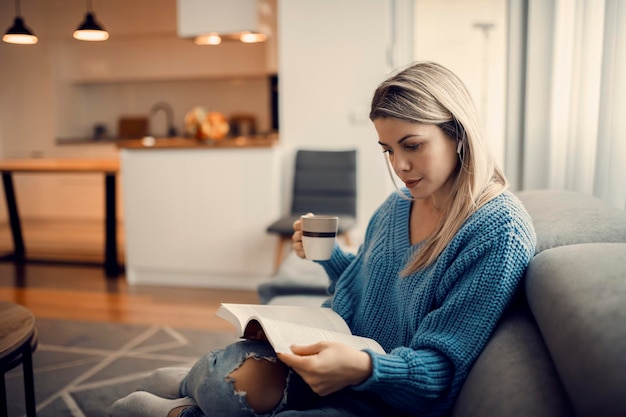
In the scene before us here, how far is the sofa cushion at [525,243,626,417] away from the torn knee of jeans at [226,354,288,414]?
1.53 ft

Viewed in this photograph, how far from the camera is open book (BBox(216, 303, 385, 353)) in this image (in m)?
1.11

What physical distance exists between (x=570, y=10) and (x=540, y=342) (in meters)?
1.70

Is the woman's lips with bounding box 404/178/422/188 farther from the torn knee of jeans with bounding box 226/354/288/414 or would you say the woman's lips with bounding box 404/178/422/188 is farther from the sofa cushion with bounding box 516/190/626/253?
the torn knee of jeans with bounding box 226/354/288/414

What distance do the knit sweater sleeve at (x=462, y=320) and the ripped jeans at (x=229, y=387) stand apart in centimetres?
16

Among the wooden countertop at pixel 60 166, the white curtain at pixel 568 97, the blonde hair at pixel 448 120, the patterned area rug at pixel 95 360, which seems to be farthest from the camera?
the wooden countertop at pixel 60 166

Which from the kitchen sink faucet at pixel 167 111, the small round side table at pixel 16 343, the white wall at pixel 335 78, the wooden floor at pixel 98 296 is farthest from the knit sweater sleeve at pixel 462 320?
the kitchen sink faucet at pixel 167 111

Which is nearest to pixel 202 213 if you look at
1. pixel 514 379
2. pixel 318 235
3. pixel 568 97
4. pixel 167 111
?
pixel 568 97

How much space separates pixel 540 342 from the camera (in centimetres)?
102

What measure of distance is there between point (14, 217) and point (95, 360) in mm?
2647

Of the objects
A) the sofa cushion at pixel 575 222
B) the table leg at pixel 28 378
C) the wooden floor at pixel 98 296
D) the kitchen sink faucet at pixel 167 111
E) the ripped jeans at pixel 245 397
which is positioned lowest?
the wooden floor at pixel 98 296

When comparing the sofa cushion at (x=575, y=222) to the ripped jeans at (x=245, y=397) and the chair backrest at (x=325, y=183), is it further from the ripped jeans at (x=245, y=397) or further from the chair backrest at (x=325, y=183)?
the chair backrest at (x=325, y=183)

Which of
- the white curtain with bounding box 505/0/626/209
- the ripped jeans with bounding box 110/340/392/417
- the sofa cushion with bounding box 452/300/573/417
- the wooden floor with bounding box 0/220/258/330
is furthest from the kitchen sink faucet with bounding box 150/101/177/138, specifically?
the sofa cushion with bounding box 452/300/573/417

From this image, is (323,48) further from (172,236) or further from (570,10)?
(570,10)

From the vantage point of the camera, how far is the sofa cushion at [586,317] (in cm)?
73
